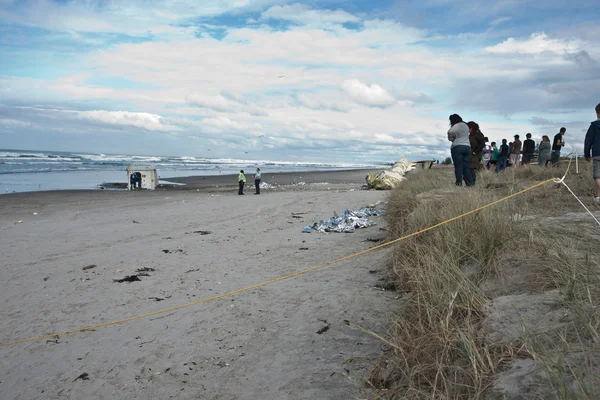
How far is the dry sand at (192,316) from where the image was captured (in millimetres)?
3613

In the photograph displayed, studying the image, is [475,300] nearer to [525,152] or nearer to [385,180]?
[525,152]

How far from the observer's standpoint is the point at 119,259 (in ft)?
26.0

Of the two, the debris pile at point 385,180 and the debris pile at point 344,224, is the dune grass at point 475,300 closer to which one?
the debris pile at point 344,224

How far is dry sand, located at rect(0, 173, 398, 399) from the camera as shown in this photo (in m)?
3.61

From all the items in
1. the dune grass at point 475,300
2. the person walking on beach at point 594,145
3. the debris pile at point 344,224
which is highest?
the person walking on beach at point 594,145

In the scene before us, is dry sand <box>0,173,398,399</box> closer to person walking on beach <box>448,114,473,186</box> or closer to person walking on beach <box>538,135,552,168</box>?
person walking on beach <box>448,114,473,186</box>

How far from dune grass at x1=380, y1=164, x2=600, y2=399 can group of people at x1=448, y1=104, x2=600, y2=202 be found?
254 cm

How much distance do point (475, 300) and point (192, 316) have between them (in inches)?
115

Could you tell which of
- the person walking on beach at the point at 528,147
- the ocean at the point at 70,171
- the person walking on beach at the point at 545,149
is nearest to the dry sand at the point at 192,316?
the person walking on beach at the point at 545,149

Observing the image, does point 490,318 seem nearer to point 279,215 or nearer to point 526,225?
point 526,225

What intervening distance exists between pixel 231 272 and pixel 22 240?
5755 millimetres

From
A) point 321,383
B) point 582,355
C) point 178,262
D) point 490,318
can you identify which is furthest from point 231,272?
point 582,355

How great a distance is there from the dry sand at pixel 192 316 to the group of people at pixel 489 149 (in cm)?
252

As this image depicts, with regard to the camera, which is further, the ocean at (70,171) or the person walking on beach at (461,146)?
the ocean at (70,171)
